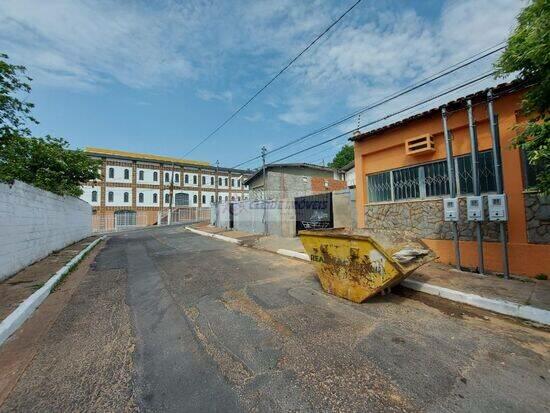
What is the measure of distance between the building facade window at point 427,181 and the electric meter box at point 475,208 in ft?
2.93

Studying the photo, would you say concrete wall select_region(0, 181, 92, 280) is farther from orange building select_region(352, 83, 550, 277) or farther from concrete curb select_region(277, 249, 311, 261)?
orange building select_region(352, 83, 550, 277)

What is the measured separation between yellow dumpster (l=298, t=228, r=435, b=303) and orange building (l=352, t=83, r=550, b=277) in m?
2.61

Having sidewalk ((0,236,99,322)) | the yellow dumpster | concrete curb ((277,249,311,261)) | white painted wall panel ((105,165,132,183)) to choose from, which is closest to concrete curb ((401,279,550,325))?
the yellow dumpster

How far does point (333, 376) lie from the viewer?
2898mm

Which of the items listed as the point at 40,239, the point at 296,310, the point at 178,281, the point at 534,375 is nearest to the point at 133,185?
the point at 40,239

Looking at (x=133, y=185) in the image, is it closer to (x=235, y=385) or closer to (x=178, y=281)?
(x=178, y=281)

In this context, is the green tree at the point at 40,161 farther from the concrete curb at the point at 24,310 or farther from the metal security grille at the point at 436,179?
the metal security grille at the point at 436,179

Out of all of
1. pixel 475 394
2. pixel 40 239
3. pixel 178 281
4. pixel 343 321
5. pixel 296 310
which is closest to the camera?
pixel 475 394

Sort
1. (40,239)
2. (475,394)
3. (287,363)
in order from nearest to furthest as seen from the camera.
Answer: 1. (475,394)
2. (287,363)
3. (40,239)

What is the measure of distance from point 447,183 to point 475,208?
1.48 meters

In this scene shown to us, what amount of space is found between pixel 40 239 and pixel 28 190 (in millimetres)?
2082

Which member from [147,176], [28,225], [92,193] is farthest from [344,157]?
[28,225]

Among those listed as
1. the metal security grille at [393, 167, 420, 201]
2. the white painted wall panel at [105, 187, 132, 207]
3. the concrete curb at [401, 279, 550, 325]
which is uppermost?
the white painted wall panel at [105, 187, 132, 207]

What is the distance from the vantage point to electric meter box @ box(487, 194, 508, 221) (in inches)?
237
